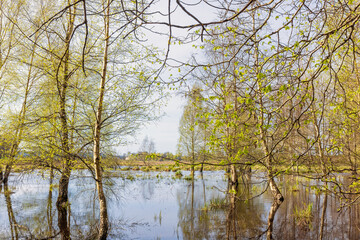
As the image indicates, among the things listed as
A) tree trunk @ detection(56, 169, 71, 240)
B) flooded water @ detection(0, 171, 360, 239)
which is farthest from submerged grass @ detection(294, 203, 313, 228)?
tree trunk @ detection(56, 169, 71, 240)

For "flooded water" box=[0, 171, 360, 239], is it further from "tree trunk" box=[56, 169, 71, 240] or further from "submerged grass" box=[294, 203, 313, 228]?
"tree trunk" box=[56, 169, 71, 240]

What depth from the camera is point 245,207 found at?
1020cm

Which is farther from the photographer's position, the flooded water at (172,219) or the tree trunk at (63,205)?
the tree trunk at (63,205)

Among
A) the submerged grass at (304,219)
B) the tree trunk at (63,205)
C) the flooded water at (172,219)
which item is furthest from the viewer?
the submerged grass at (304,219)

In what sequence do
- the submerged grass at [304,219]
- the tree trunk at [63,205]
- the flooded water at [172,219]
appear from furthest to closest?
the submerged grass at [304,219] < the tree trunk at [63,205] < the flooded water at [172,219]

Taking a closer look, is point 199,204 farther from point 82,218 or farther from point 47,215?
point 47,215

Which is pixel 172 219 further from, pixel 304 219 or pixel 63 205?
pixel 304 219

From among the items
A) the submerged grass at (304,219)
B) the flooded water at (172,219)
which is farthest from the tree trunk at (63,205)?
the submerged grass at (304,219)

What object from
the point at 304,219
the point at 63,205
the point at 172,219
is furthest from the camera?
the point at 63,205

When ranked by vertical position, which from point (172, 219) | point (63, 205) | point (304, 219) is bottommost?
point (172, 219)

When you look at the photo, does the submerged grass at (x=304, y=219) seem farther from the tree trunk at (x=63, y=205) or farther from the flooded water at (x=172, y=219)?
the tree trunk at (x=63, y=205)

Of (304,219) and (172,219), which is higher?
(304,219)

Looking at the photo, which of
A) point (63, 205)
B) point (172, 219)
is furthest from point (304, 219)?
point (63, 205)

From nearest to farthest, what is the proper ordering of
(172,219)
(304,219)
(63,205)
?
1. (304,219)
2. (172,219)
3. (63,205)
